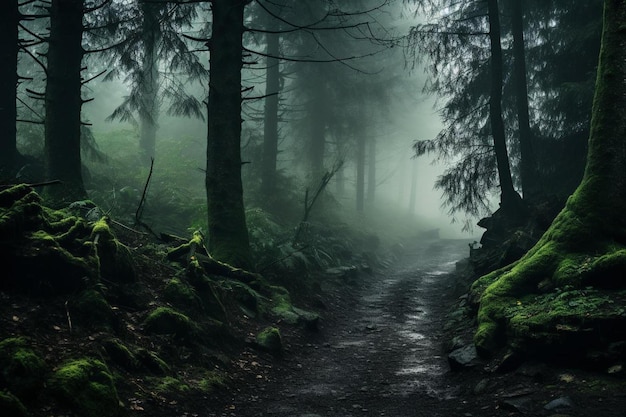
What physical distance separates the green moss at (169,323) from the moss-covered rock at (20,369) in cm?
191

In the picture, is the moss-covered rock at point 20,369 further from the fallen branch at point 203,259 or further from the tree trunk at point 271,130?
the tree trunk at point 271,130

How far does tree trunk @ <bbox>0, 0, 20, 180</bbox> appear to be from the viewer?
10312mm

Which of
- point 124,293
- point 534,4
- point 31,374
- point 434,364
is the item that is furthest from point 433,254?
point 31,374

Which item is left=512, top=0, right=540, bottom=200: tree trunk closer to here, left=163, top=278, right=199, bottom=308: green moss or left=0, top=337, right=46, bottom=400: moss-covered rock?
left=163, top=278, right=199, bottom=308: green moss

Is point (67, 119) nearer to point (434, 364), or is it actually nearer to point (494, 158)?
point (434, 364)

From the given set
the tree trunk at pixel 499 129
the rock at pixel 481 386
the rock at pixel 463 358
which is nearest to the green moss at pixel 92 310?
the rock at pixel 481 386

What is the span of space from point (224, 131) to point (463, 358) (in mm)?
6237

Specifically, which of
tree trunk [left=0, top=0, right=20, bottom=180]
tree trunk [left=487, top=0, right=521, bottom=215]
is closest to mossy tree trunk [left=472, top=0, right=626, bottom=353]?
tree trunk [left=487, top=0, right=521, bottom=215]

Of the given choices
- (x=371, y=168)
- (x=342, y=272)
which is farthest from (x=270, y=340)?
(x=371, y=168)

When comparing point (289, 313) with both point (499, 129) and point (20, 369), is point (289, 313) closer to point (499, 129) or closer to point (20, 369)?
point (20, 369)

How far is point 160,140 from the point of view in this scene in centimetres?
2806

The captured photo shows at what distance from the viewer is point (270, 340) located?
7562 mm

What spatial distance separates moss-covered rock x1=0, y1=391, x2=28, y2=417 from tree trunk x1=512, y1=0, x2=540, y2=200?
1411 centimetres

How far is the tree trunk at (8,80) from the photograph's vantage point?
1031 centimetres
